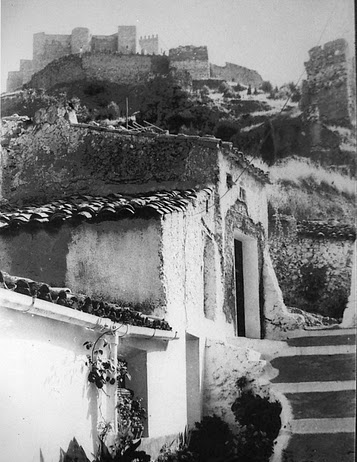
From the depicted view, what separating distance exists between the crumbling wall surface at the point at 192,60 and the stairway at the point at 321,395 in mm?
1381

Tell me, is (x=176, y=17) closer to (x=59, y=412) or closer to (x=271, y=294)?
(x=271, y=294)

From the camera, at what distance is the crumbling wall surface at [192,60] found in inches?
171

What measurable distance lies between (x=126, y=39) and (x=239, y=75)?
0.64 metres

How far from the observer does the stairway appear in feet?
12.8

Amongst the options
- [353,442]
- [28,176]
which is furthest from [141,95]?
[353,442]

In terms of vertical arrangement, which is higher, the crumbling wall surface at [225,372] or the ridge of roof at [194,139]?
the ridge of roof at [194,139]

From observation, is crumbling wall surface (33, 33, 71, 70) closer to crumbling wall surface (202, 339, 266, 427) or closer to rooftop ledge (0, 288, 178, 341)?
rooftop ledge (0, 288, 178, 341)

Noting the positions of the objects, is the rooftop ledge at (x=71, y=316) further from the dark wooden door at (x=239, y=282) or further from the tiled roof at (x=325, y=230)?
the tiled roof at (x=325, y=230)

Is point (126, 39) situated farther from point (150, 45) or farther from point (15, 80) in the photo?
point (15, 80)

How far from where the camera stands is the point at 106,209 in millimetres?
4383

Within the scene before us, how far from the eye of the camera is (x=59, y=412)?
161 inches

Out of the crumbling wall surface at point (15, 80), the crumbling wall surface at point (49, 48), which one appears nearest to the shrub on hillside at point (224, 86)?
the crumbling wall surface at point (49, 48)

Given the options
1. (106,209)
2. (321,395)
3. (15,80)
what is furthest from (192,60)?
(321,395)

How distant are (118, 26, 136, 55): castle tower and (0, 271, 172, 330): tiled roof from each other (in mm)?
1253
